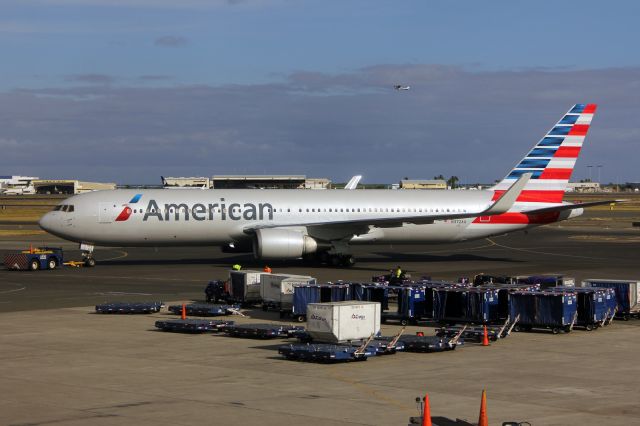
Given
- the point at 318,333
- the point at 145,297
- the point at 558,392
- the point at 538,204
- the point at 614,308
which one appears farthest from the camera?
the point at 538,204

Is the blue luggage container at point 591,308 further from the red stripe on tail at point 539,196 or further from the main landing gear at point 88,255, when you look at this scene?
the main landing gear at point 88,255

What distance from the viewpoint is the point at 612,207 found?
6673 inches

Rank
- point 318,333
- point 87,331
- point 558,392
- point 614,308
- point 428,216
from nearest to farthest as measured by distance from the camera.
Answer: point 558,392 → point 318,333 → point 87,331 → point 614,308 → point 428,216

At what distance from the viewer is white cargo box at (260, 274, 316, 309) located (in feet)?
112

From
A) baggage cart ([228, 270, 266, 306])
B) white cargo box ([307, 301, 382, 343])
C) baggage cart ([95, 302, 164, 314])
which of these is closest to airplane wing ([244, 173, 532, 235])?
baggage cart ([228, 270, 266, 306])

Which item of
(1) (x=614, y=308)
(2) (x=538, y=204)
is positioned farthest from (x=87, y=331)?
(2) (x=538, y=204)

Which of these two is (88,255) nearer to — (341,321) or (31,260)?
(31,260)

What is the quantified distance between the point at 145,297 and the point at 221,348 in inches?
550

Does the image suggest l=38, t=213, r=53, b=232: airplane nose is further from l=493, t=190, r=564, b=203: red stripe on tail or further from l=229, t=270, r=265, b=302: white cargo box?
l=493, t=190, r=564, b=203: red stripe on tail

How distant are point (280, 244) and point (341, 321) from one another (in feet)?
84.9

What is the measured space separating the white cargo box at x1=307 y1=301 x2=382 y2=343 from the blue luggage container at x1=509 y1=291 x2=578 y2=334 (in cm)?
618

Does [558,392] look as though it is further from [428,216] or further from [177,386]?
[428,216]

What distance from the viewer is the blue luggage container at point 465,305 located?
31.0 m

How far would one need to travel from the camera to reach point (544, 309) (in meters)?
30.6
